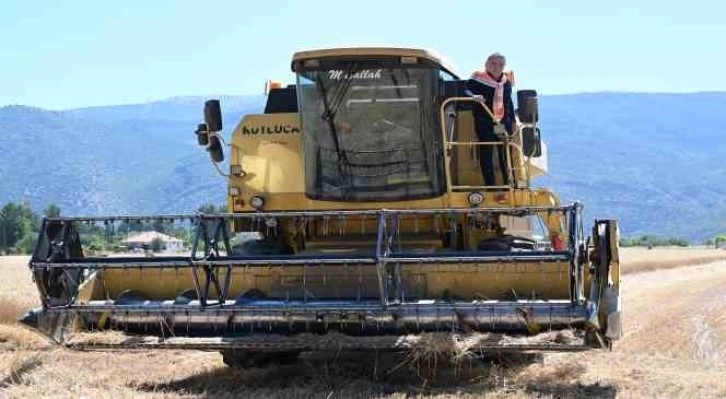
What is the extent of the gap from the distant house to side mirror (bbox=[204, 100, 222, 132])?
4.65 feet

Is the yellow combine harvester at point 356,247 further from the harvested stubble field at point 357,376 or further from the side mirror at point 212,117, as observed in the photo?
the harvested stubble field at point 357,376

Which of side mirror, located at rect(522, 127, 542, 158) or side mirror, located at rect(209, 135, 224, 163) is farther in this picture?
side mirror, located at rect(209, 135, 224, 163)

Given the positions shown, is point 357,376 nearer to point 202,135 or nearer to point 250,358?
point 250,358

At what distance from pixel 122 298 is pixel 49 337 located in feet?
2.18

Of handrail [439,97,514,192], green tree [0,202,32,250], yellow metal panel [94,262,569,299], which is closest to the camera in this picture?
yellow metal panel [94,262,569,299]

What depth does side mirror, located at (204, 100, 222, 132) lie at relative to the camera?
29.0 ft

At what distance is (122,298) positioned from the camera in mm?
7582

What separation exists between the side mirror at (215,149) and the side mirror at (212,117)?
0.08 meters

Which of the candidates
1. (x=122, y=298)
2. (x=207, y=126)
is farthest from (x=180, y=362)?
(x=207, y=126)

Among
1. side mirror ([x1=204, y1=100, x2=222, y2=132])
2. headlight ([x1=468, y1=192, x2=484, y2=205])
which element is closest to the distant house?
side mirror ([x1=204, y1=100, x2=222, y2=132])

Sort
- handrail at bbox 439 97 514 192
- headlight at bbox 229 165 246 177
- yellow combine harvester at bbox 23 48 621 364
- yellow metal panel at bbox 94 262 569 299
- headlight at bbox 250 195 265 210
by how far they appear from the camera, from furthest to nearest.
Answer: headlight at bbox 229 165 246 177
headlight at bbox 250 195 265 210
handrail at bbox 439 97 514 192
yellow metal panel at bbox 94 262 569 299
yellow combine harvester at bbox 23 48 621 364

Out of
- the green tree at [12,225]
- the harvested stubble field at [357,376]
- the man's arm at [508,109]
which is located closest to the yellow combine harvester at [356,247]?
the man's arm at [508,109]

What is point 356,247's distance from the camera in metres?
8.48

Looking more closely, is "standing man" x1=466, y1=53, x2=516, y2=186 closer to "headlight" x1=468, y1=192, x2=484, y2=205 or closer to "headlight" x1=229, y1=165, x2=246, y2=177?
"headlight" x1=468, y1=192, x2=484, y2=205
